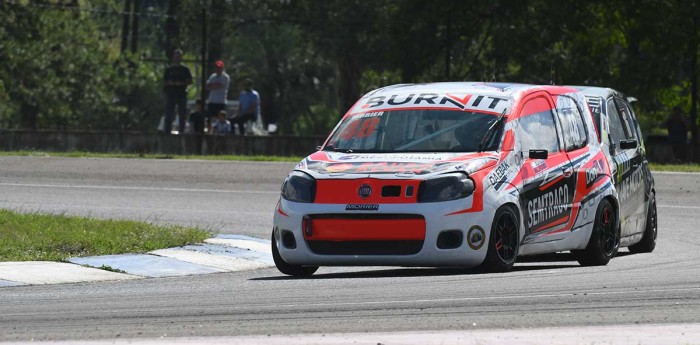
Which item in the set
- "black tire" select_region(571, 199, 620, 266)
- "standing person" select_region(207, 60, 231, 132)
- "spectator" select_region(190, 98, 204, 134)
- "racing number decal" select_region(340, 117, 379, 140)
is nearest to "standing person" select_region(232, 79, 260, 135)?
"standing person" select_region(207, 60, 231, 132)

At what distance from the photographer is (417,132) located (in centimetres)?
1238

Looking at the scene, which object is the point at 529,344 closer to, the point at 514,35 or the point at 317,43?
the point at 514,35

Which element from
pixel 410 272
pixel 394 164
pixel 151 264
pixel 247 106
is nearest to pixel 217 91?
pixel 247 106

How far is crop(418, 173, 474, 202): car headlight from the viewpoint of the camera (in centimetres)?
1128

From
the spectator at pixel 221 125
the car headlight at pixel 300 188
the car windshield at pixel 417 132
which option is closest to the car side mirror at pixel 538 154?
the car windshield at pixel 417 132

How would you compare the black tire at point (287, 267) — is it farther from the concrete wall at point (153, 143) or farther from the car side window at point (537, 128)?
the concrete wall at point (153, 143)

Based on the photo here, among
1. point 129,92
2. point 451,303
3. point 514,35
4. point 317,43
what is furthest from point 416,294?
point 129,92

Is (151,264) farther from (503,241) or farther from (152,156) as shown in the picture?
(152,156)

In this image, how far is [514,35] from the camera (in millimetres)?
32344

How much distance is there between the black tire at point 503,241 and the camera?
11.5m

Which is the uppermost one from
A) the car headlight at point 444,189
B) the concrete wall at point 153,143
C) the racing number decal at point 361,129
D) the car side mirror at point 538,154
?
the racing number decal at point 361,129

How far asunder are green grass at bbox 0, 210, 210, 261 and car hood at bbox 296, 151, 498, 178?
257 cm

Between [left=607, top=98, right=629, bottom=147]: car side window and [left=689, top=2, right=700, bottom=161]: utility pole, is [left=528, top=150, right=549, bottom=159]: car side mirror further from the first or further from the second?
[left=689, top=2, right=700, bottom=161]: utility pole

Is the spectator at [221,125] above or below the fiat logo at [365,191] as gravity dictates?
below
